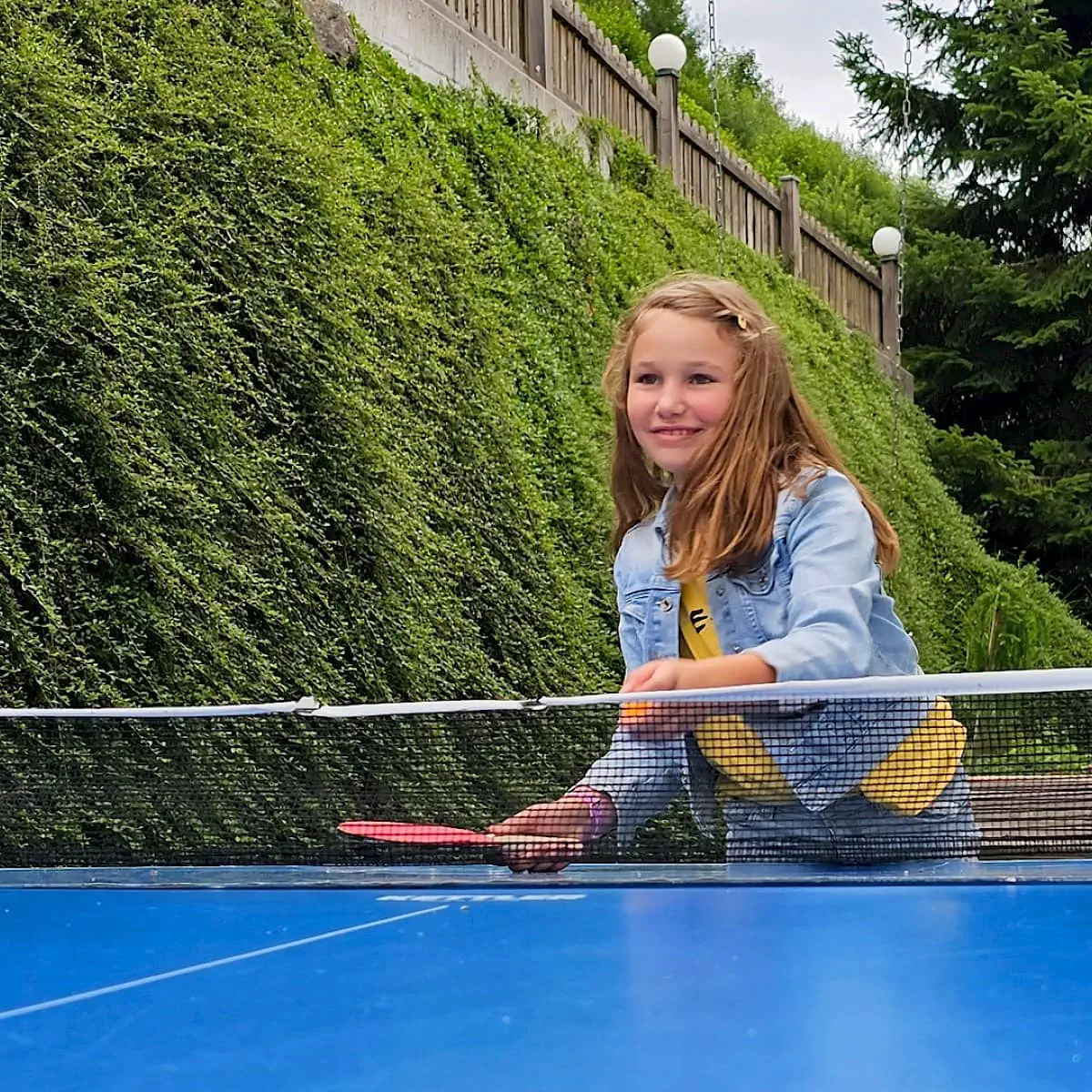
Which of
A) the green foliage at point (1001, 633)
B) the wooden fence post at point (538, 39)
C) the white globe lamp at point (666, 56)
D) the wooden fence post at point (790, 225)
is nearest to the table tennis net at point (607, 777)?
the wooden fence post at point (538, 39)

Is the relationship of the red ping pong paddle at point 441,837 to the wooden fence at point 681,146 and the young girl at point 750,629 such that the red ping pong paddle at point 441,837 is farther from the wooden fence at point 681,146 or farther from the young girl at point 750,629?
the wooden fence at point 681,146

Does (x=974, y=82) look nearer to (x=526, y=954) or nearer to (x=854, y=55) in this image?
(x=854, y=55)

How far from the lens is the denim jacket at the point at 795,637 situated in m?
2.27

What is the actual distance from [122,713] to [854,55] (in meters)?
19.7

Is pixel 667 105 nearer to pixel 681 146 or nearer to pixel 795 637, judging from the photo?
pixel 681 146

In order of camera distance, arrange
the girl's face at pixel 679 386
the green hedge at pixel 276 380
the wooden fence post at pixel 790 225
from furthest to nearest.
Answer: the wooden fence post at pixel 790 225
the green hedge at pixel 276 380
the girl's face at pixel 679 386

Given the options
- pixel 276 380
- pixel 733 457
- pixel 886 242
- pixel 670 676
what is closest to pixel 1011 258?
pixel 886 242

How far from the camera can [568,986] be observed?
1.35m

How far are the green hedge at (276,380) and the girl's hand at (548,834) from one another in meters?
1.92

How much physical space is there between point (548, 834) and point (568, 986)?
0.99m

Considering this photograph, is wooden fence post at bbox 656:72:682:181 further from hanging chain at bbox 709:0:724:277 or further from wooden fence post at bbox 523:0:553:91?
wooden fence post at bbox 523:0:553:91

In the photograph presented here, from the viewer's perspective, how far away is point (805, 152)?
33406 mm

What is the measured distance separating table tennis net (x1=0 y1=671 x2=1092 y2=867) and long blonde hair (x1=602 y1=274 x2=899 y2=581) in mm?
258

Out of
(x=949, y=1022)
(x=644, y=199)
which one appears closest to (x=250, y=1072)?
(x=949, y=1022)
